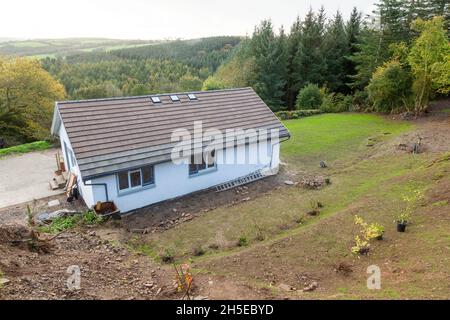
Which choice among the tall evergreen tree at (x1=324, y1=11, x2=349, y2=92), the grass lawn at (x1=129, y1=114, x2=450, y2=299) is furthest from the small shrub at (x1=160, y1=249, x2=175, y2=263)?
the tall evergreen tree at (x1=324, y1=11, x2=349, y2=92)

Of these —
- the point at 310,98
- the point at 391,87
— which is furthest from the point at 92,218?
the point at 310,98

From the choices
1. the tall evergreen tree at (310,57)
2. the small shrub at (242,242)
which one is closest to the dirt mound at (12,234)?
the small shrub at (242,242)

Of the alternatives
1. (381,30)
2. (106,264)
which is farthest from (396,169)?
(381,30)

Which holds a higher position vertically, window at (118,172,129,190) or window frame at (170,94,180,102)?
window frame at (170,94,180,102)

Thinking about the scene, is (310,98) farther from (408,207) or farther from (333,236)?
(333,236)

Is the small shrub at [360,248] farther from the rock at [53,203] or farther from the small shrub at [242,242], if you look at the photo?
the rock at [53,203]

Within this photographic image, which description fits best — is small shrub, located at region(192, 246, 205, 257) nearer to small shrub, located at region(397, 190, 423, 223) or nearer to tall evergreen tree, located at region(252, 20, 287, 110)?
small shrub, located at region(397, 190, 423, 223)

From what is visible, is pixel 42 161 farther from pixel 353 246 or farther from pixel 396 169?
pixel 396 169
